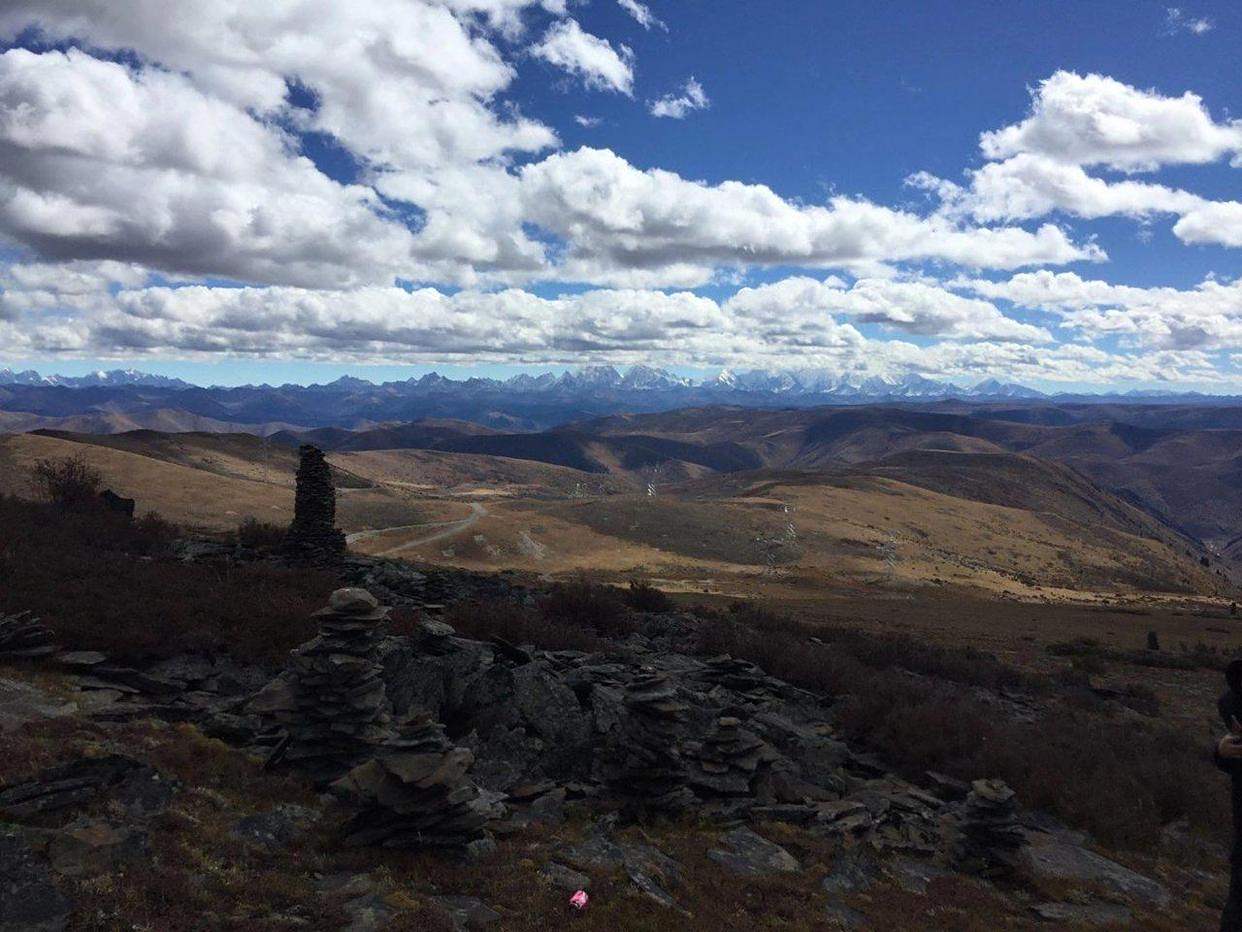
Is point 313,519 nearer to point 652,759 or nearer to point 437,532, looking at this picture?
point 652,759

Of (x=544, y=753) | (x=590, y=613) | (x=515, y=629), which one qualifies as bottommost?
(x=590, y=613)

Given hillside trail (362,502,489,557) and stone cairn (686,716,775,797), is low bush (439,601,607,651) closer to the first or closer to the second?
stone cairn (686,716,775,797)

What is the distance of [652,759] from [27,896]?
1128cm

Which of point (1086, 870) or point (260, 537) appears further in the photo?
point (260, 537)

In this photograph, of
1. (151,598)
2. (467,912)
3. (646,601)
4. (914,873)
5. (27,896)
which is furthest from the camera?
(646,601)

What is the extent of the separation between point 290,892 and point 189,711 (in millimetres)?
7710

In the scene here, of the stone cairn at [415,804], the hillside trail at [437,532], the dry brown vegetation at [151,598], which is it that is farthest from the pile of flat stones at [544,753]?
the hillside trail at [437,532]

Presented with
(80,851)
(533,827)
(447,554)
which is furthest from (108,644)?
(447,554)

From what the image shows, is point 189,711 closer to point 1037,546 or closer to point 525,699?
point 525,699

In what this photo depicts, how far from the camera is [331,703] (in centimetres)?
1423

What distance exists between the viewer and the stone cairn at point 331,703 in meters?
13.9

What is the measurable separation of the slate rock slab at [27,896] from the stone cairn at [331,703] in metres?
5.54

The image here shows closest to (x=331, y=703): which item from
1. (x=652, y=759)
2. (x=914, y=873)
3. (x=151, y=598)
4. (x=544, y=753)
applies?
(x=544, y=753)

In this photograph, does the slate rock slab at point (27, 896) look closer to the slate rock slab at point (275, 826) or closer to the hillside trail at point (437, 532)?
the slate rock slab at point (275, 826)
